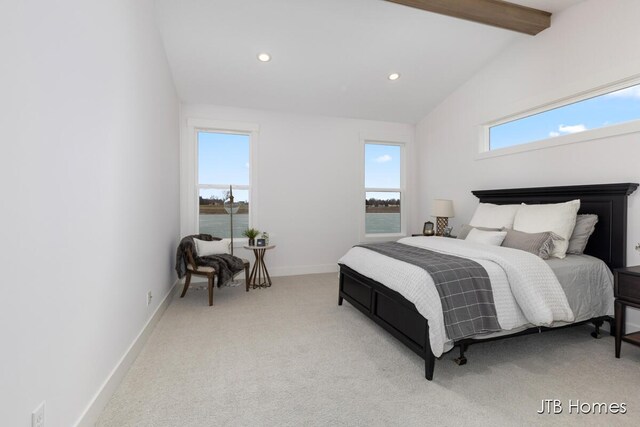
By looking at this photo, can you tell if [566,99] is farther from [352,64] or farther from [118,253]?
[118,253]

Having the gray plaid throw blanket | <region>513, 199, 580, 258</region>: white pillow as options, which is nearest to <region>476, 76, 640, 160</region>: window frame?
<region>513, 199, 580, 258</region>: white pillow

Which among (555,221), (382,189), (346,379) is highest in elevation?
(382,189)

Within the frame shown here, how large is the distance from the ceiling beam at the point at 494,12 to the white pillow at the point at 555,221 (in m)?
2.01

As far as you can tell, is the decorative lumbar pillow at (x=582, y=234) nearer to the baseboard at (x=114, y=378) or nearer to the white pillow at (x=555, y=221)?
the white pillow at (x=555, y=221)

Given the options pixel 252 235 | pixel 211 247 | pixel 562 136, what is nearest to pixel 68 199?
pixel 211 247

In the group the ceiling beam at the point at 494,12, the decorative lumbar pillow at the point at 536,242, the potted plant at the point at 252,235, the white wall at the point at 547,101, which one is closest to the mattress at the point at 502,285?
the decorative lumbar pillow at the point at 536,242

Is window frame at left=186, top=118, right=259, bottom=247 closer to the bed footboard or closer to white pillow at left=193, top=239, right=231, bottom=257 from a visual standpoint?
white pillow at left=193, top=239, right=231, bottom=257

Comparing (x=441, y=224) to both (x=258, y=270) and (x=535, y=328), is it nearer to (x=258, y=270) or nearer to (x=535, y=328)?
(x=535, y=328)

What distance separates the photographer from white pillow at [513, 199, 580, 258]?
113 inches

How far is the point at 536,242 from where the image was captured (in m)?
2.87

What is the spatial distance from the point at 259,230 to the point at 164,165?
5.95 ft

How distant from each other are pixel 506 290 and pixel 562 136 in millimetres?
2191

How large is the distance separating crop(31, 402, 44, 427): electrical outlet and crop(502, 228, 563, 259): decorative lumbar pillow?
3.47 metres

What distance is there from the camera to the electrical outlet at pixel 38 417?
4.00 ft
